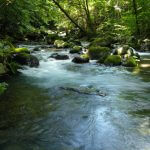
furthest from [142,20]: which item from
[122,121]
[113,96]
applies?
[122,121]

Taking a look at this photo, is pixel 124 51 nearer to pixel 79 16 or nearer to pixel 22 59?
pixel 22 59

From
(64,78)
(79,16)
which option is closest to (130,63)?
(64,78)

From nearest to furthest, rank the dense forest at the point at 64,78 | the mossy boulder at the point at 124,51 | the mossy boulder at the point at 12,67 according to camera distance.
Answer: the dense forest at the point at 64,78, the mossy boulder at the point at 12,67, the mossy boulder at the point at 124,51

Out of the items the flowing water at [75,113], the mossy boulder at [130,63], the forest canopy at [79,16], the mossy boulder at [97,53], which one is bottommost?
the flowing water at [75,113]

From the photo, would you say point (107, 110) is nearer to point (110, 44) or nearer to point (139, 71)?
point (139, 71)

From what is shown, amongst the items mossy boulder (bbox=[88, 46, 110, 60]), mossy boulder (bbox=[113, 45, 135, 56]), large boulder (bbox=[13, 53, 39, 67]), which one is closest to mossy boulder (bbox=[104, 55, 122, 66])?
mossy boulder (bbox=[113, 45, 135, 56])

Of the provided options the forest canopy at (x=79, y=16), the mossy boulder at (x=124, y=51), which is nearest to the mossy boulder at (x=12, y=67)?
the forest canopy at (x=79, y=16)

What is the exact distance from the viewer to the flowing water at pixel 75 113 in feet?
15.2

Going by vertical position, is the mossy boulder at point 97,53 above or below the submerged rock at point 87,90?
above

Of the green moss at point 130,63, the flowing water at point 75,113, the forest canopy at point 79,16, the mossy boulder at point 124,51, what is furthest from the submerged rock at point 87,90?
the mossy boulder at point 124,51

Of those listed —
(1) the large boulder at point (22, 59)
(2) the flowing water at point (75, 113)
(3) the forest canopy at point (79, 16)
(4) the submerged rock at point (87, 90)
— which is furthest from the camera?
(1) the large boulder at point (22, 59)

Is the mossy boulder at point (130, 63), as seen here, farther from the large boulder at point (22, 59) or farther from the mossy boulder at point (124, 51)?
the large boulder at point (22, 59)

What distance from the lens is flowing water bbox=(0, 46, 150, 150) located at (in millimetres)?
4645

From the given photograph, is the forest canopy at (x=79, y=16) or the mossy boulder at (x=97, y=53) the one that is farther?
the mossy boulder at (x=97, y=53)
